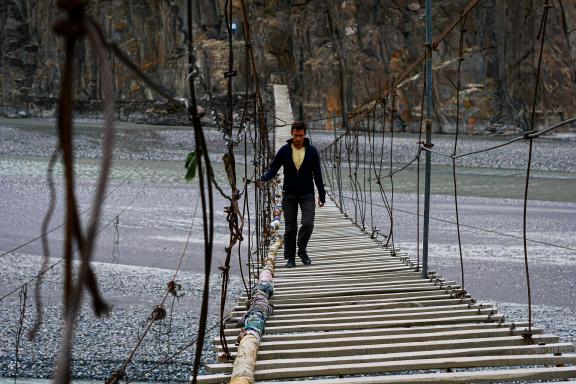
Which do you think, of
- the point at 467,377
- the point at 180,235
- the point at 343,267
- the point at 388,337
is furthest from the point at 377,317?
the point at 180,235

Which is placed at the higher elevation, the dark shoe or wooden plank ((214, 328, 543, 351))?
wooden plank ((214, 328, 543, 351))

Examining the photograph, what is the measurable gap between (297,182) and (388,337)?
186cm

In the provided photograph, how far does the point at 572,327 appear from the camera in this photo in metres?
5.42

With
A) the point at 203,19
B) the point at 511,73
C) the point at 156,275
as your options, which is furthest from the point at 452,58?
the point at 156,275

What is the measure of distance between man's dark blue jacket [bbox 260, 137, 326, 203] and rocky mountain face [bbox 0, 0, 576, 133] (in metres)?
22.0

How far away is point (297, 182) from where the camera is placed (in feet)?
12.8

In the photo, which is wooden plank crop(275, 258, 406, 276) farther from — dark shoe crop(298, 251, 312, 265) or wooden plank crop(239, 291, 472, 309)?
wooden plank crop(239, 291, 472, 309)

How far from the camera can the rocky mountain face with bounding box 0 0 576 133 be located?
2580cm

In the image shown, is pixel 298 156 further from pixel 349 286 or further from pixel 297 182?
pixel 349 286

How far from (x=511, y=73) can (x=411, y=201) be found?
47.9ft

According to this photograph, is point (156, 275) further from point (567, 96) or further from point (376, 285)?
point (567, 96)

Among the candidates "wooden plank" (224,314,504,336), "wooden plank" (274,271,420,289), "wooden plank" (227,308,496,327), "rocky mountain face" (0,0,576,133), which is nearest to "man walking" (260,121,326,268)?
"wooden plank" (274,271,420,289)

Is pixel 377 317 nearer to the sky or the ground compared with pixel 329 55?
nearer to the ground

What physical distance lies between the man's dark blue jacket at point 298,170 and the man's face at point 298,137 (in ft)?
0.08
